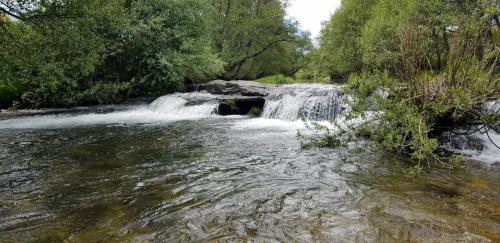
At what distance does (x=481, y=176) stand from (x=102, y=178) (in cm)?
666

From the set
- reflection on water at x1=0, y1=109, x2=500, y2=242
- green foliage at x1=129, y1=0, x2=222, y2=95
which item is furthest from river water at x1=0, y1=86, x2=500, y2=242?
green foliage at x1=129, y1=0, x2=222, y2=95

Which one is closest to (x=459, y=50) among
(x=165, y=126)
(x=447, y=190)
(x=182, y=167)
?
(x=447, y=190)

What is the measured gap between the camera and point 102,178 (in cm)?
663

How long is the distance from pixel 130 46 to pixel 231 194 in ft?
53.5

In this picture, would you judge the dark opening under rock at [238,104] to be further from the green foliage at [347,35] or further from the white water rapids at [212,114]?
the green foliage at [347,35]

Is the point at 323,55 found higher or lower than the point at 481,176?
higher

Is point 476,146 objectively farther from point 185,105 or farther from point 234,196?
point 185,105

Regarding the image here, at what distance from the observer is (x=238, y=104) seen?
54.5 feet

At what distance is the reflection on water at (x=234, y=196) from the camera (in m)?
4.33

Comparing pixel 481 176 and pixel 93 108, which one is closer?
pixel 481 176

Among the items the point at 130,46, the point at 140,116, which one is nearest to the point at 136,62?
the point at 130,46

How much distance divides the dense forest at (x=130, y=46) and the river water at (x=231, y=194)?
116 inches

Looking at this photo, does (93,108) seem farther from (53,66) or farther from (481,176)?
(481,176)

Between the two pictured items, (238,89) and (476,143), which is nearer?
(476,143)
